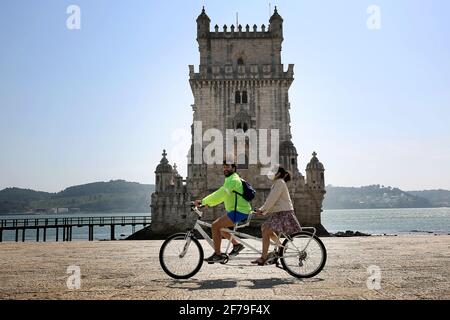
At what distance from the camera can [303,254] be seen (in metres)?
7.04

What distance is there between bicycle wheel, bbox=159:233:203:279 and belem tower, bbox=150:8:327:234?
3278cm

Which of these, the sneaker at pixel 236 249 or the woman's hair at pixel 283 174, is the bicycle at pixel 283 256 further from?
the woman's hair at pixel 283 174

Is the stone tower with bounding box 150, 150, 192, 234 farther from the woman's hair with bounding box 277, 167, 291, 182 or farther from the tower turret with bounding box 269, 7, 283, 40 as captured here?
the woman's hair with bounding box 277, 167, 291, 182

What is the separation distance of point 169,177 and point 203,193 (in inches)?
205

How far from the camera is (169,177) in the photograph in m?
44.0

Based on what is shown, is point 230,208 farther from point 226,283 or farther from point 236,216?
point 226,283

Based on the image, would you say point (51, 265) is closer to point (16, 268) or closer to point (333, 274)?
point (16, 268)

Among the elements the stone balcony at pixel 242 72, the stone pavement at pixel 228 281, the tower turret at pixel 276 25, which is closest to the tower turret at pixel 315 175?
the stone balcony at pixel 242 72

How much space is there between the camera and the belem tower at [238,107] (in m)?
40.7

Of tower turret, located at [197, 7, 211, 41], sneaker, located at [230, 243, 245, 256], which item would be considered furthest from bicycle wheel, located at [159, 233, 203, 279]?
tower turret, located at [197, 7, 211, 41]

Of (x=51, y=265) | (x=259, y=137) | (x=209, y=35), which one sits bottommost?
(x=51, y=265)

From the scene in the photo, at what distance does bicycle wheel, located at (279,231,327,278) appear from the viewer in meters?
7.04

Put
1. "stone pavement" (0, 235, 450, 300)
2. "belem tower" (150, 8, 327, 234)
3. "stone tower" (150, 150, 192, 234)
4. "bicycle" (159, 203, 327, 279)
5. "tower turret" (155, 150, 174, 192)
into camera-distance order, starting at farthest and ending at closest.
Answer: "tower turret" (155, 150, 174, 192)
"stone tower" (150, 150, 192, 234)
"belem tower" (150, 8, 327, 234)
"bicycle" (159, 203, 327, 279)
"stone pavement" (0, 235, 450, 300)
